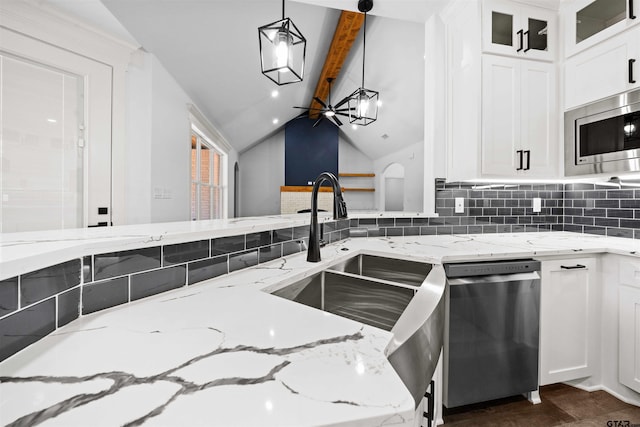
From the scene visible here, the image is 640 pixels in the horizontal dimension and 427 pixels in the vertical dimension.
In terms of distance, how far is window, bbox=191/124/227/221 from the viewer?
11.5ft

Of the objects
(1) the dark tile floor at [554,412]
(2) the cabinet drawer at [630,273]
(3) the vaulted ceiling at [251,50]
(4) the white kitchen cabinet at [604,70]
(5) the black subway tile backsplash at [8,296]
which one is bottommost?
(1) the dark tile floor at [554,412]

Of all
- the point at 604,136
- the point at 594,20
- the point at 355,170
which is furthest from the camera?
the point at 355,170

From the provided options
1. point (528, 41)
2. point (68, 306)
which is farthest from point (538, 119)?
point (68, 306)

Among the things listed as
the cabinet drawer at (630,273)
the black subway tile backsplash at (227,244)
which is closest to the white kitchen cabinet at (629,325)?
the cabinet drawer at (630,273)

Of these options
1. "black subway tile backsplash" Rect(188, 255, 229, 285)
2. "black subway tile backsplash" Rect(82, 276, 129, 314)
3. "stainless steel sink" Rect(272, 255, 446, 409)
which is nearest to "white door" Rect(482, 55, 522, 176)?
"stainless steel sink" Rect(272, 255, 446, 409)

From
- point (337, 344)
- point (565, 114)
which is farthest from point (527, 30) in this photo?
point (337, 344)

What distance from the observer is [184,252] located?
2.77ft

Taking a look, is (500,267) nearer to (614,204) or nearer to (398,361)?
(398,361)

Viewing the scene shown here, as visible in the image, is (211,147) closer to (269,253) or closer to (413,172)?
(269,253)

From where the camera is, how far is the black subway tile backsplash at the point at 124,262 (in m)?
0.65

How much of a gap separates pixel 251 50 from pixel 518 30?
235 cm

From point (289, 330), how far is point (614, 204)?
2.71 m

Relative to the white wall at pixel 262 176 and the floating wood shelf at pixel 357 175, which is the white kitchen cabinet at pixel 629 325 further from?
the floating wood shelf at pixel 357 175

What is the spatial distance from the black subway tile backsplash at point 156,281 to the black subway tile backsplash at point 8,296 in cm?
26
